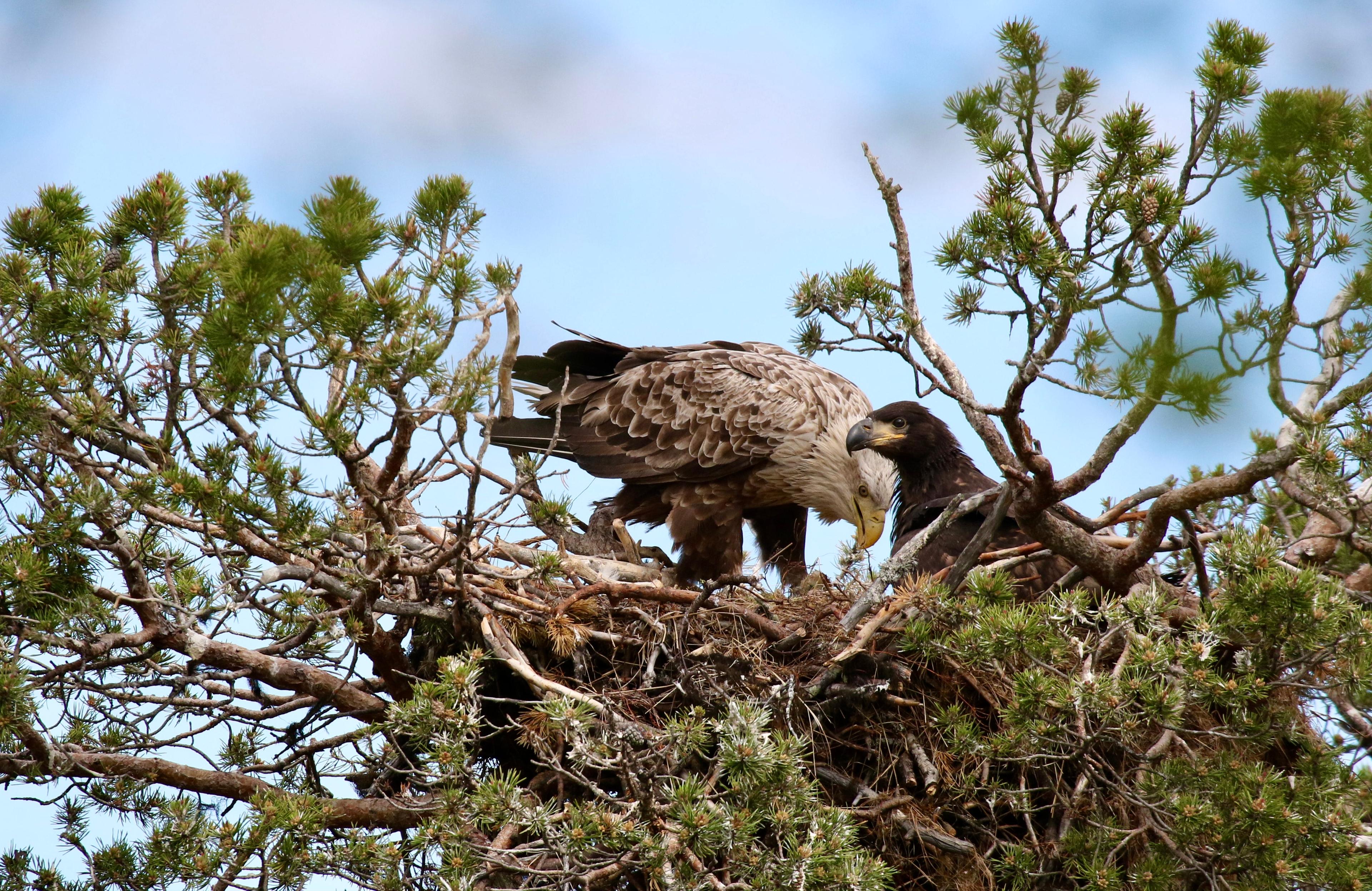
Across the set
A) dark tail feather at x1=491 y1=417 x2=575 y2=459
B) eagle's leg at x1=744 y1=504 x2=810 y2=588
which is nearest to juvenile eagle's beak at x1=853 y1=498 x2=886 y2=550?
eagle's leg at x1=744 y1=504 x2=810 y2=588

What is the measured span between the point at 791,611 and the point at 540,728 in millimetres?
1354

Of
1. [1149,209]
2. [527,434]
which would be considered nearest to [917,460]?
[527,434]

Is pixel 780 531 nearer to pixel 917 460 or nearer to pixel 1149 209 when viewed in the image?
pixel 917 460

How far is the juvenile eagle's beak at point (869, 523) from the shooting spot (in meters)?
6.88

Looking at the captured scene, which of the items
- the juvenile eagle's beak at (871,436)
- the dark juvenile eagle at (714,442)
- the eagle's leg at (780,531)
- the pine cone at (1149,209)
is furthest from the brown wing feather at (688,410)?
the pine cone at (1149,209)

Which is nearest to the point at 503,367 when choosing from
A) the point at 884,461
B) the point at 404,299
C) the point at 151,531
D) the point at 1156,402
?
the point at 404,299

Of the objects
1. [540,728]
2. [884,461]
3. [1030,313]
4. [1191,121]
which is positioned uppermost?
[884,461]

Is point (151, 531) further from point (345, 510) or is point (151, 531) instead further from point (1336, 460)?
point (1336, 460)

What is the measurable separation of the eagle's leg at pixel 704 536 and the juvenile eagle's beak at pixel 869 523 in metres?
0.66

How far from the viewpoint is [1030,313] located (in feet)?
12.1

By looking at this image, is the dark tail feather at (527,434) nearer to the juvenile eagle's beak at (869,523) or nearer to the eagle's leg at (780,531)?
the eagle's leg at (780,531)

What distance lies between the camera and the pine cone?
11.4 ft

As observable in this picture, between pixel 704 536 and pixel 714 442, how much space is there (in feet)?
1.71

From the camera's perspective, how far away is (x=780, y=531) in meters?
7.49
